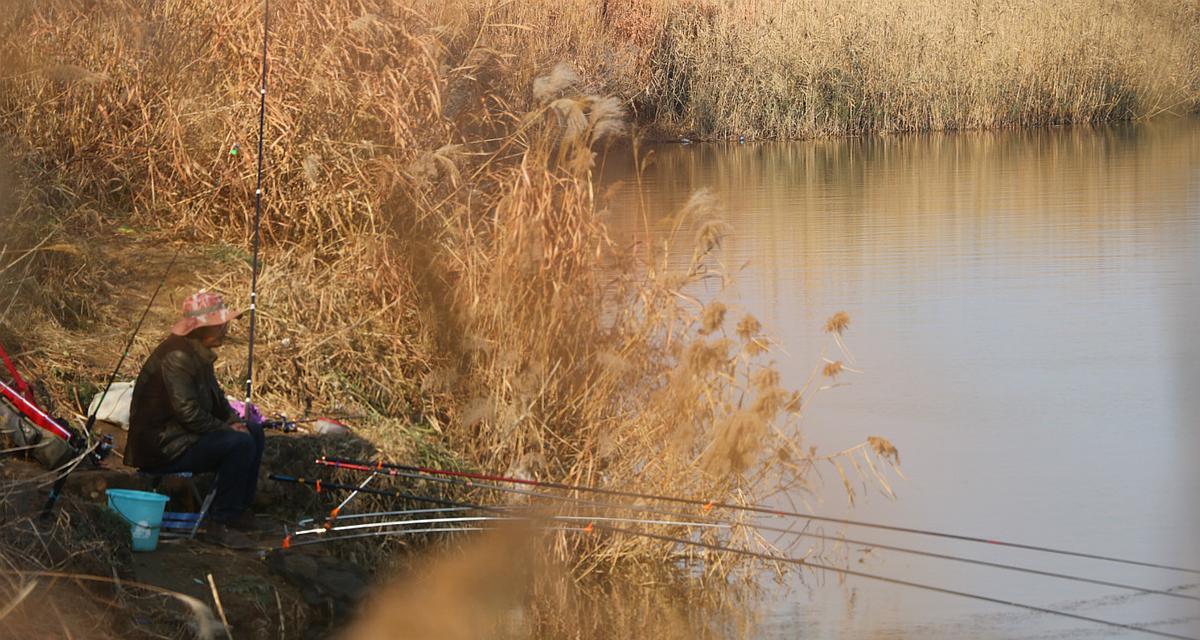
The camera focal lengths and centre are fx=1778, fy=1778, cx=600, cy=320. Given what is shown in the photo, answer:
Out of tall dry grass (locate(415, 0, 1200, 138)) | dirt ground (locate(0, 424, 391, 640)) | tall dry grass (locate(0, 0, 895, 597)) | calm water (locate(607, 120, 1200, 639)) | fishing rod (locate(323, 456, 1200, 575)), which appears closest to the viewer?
dirt ground (locate(0, 424, 391, 640))

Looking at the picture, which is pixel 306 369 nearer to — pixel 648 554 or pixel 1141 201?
pixel 648 554

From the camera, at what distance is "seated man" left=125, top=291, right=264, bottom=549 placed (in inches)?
274

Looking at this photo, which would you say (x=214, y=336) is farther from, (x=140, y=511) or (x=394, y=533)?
(x=394, y=533)

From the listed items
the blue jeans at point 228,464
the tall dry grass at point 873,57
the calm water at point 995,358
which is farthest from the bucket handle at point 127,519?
the tall dry grass at point 873,57

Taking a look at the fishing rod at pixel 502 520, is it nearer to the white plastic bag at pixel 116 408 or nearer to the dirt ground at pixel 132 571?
the dirt ground at pixel 132 571

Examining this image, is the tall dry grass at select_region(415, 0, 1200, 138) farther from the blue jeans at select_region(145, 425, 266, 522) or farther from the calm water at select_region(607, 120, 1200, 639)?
the blue jeans at select_region(145, 425, 266, 522)

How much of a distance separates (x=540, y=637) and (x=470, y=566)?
544 mm

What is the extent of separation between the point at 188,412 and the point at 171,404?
8cm

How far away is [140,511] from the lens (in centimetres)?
677

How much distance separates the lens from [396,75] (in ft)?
33.2

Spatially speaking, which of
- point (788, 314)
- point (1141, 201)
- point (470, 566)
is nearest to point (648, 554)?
point (470, 566)

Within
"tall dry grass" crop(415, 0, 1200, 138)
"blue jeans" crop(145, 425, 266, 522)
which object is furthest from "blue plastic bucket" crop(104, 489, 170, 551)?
"tall dry grass" crop(415, 0, 1200, 138)

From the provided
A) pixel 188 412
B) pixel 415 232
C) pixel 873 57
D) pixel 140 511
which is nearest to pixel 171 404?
pixel 188 412

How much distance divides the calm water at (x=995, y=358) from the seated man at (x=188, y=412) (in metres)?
2.34
